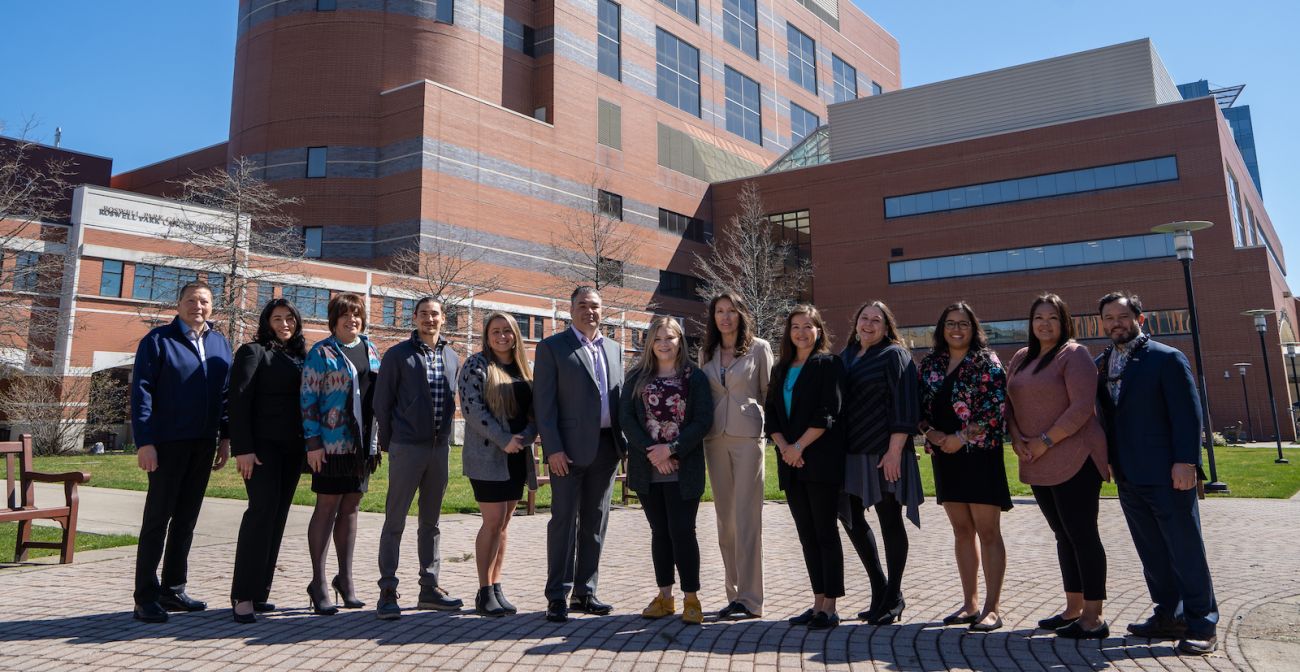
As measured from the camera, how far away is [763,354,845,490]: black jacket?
4.95 m

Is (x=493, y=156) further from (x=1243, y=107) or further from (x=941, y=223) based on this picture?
(x=1243, y=107)

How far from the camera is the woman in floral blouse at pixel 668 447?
5.02 m

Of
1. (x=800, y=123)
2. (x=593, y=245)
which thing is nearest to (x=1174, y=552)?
(x=593, y=245)

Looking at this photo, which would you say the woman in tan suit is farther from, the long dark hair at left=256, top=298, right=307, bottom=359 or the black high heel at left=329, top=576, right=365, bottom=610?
the long dark hair at left=256, top=298, right=307, bottom=359

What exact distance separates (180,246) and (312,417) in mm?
35029

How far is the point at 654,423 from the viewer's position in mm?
5164

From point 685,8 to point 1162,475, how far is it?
54.7 metres

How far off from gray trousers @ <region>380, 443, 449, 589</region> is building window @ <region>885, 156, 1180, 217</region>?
4324cm

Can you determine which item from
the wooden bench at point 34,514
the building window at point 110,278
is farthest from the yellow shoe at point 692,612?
the building window at point 110,278

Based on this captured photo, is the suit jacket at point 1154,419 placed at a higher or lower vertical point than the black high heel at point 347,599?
higher

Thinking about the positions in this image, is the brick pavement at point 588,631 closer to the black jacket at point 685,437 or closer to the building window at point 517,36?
the black jacket at point 685,437

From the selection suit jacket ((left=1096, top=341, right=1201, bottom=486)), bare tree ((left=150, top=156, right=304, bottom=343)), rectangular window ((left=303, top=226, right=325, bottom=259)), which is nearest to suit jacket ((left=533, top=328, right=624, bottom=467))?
suit jacket ((left=1096, top=341, right=1201, bottom=486))

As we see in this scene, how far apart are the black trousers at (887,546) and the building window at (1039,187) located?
42.0 metres

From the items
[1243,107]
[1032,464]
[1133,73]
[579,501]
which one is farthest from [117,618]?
[1243,107]
